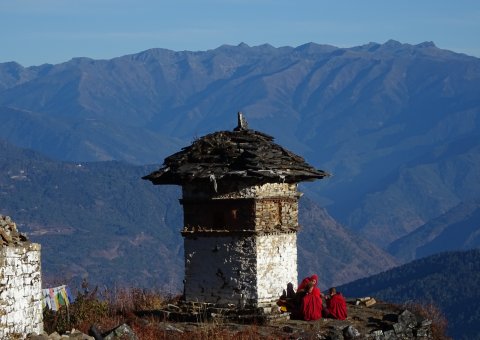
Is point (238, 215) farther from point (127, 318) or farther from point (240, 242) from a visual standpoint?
point (127, 318)

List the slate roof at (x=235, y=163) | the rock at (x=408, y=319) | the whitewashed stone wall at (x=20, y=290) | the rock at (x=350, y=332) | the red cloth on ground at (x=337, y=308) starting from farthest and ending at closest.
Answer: the slate roof at (x=235, y=163) < the red cloth on ground at (x=337, y=308) < the rock at (x=408, y=319) < the rock at (x=350, y=332) < the whitewashed stone wall at (x=20, y=290)

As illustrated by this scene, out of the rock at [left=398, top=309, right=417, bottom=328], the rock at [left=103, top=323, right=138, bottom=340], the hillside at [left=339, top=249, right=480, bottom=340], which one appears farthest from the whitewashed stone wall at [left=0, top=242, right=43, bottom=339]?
the hillside at [left=339, top=249, right=480, bottom=340]

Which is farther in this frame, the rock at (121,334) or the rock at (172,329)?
the rock at (172,329)

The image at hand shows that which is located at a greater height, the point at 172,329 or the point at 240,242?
the point at 240,242

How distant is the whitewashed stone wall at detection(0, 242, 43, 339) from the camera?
15.2 meters

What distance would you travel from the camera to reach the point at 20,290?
50.9 ft

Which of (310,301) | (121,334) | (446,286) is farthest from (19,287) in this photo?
(446,286)

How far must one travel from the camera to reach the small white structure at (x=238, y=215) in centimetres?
2398

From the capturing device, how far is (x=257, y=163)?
78.8 feet

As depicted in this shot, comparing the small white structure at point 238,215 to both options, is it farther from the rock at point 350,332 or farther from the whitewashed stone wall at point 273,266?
the rock at point 350,332

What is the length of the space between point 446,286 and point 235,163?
12791 cm

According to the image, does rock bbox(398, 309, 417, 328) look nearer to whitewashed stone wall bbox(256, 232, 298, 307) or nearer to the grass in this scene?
whitewashed stone wall bbox(256, 232, 298, 307)

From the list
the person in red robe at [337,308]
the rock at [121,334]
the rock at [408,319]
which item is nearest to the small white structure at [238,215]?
the person in red robe at [337,308]

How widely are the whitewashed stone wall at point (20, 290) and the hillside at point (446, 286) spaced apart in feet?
361
